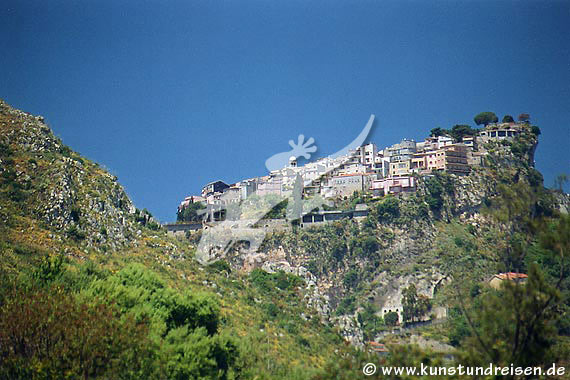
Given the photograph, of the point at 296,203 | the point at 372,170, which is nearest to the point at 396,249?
the point at 296,203

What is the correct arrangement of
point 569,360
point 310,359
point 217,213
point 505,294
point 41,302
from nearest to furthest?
point 505,294
point 41,302
point 569,360
point 310,359
point 217,213

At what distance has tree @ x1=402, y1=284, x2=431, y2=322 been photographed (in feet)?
227

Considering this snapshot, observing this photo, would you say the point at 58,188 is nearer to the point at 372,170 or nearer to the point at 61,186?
the point at 61,186

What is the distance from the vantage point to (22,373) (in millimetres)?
20484

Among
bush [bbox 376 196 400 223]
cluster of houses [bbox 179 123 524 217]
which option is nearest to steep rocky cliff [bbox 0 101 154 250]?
bush [bbox 376 196 400 223]

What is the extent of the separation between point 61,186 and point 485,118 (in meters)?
77.4

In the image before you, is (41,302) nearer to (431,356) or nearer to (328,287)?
(431,356)

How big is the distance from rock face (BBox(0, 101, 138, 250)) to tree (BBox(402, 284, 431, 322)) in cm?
3310

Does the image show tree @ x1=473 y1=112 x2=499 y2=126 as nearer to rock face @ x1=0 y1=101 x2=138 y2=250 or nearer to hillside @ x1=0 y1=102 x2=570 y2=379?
hillside @ x1=0 y1=102 x2=570 y2=379

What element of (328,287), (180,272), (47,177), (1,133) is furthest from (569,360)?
(328,287)

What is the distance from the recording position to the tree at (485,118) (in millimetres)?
103938

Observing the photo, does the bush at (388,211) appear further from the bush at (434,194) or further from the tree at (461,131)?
the tree at (461,131)

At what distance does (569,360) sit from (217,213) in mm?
70063

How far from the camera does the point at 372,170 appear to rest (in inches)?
3807
